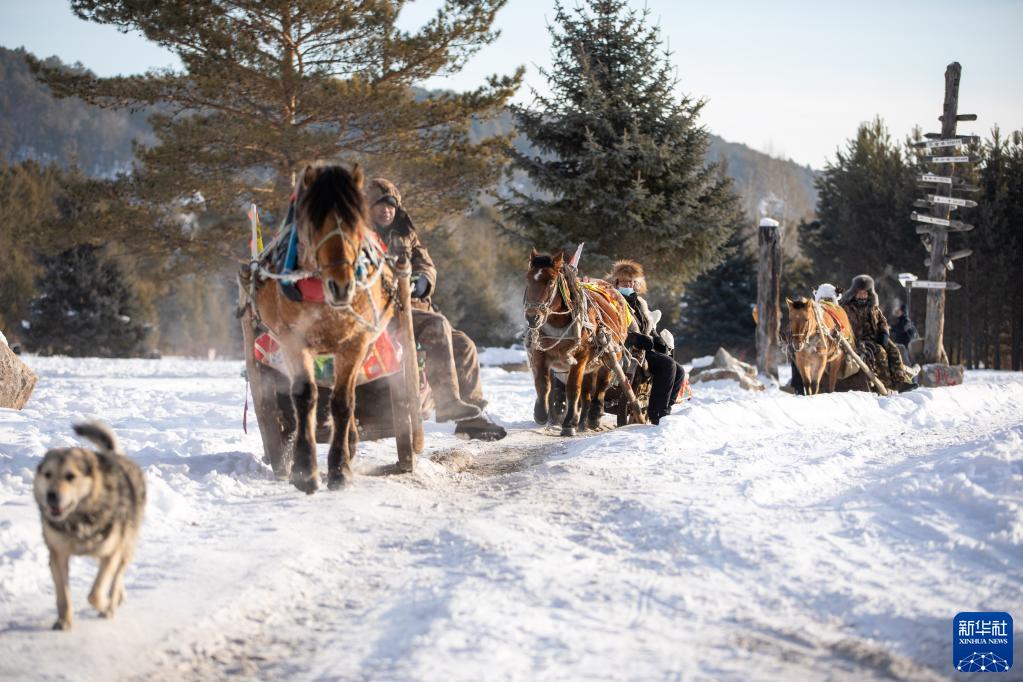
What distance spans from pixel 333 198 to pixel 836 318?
10459 mm

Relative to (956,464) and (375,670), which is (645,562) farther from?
(956,464)

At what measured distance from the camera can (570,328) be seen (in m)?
10.9

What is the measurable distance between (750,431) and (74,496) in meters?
7.90

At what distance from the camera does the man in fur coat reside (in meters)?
16.1

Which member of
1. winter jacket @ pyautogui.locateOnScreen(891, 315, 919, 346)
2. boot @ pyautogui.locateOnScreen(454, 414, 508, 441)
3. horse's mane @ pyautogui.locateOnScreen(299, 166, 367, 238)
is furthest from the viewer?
winter jacket @ pyautogui.locateOnScreen(891, 315, 919, 346)

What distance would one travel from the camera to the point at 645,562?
4.85 m

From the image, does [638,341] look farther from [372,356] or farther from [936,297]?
[936,297]

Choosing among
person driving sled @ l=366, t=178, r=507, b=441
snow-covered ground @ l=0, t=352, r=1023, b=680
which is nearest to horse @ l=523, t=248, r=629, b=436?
person driving sled @ l=366, t=178, r=507, b=441

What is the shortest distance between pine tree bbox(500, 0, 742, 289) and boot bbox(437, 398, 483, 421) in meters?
14.0

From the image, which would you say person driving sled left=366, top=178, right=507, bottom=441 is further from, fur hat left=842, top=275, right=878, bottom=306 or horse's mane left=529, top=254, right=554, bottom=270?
fur hat left=842, top=275, right=878, bottom=306

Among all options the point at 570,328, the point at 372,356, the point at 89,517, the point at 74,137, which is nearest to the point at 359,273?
the point at 372,356

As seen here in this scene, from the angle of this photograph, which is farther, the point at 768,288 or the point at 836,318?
the point at 768,288

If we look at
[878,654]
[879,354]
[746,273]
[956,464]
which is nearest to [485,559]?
[878,654]

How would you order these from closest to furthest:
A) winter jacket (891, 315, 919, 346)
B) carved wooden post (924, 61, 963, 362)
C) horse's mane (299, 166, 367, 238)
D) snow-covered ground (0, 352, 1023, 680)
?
snow-covered ground (0, 352, 1023, 680) → horse's mane (299, 166, 367, 238) → winter jacket (891, 315, 919, 346) → carved wooden post (924, 61, 963, 362)
